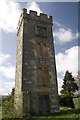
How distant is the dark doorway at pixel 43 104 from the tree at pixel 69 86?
27637 millimetres

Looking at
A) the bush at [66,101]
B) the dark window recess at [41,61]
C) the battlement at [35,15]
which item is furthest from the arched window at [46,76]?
the bush at [66,101]

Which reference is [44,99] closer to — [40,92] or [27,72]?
[40,92]

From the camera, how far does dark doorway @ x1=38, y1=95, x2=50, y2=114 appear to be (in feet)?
74.8

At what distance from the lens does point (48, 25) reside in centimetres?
2764

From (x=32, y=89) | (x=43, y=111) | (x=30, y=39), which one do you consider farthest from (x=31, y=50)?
(x=43, y=111)

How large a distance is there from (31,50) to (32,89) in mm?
5214

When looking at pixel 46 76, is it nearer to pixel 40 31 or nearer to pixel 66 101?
pixel 40 31

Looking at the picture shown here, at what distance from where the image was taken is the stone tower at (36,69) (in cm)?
2228

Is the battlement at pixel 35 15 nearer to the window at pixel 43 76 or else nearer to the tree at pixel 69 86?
the window at pixel 43 76

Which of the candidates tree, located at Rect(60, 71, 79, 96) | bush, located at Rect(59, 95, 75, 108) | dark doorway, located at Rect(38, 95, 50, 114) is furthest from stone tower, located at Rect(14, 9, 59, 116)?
tree, located at Rect(60, 71, 79, 96)

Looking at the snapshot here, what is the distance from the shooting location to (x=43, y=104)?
23.2 meters

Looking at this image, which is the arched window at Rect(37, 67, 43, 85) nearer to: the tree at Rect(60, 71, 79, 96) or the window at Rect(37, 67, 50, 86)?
the window at Rect(37, 67, 50, 86)

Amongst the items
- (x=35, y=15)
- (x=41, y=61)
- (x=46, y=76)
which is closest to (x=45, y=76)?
(x=46, y=76)

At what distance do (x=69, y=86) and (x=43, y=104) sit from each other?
95.8ft
